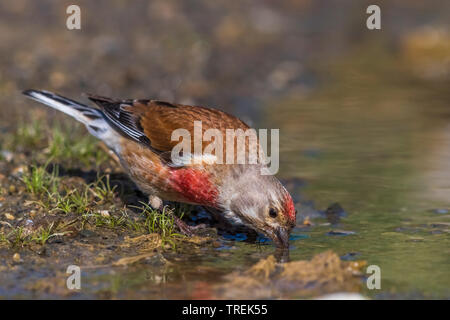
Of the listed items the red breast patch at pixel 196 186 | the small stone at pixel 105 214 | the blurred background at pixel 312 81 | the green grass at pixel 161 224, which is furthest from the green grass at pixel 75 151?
the red breast patch at pixel 196 186

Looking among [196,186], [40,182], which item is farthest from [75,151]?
[196,186]

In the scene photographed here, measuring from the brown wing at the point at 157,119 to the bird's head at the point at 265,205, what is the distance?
52cm

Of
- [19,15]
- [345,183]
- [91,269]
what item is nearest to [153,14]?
[19,15]

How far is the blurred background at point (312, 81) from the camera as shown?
23.0 feet

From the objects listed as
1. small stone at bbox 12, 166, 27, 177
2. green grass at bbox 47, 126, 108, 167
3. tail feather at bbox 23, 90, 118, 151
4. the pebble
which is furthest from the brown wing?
the pebble

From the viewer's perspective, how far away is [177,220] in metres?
6.37

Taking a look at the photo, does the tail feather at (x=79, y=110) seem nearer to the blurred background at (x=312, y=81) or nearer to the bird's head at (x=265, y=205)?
the bird's head at (x=265, y=205)

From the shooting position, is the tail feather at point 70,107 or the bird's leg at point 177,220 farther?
the tail feather at point 70,107

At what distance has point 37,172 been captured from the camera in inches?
272

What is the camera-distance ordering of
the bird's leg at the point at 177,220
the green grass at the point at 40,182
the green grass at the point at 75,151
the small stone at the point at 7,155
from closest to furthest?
the bird's leg at the point at 177,220 < the green grass at the point at 40,182 < the small stone at the point at 7,155 < the green grass at the point at 75,151

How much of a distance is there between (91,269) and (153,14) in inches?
347

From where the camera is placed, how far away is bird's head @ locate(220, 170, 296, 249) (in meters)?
5.99

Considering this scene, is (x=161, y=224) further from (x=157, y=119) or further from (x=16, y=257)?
(x=16, y=257)
